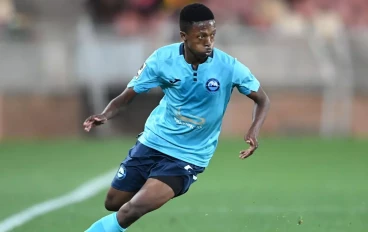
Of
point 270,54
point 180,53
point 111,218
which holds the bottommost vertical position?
point 270,54

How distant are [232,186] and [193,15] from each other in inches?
240

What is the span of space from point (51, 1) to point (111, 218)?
16.8 meters

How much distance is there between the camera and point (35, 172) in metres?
15.7

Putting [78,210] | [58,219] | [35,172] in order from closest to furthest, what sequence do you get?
[58,219]
[78,210]
[35,172]

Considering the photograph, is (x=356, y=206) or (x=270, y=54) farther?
(x=270, y=54)

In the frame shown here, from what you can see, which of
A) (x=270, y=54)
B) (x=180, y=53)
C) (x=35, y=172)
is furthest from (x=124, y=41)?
(x=180, y=53)

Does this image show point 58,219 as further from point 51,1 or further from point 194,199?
point 51,1

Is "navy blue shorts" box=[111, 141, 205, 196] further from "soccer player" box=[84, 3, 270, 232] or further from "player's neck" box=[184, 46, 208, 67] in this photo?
"player's neck" box=[184, 46, 208, 67]

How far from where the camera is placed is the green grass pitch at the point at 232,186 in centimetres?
955

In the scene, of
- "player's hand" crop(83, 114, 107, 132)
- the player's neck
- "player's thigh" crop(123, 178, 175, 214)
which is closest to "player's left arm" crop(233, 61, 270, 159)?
the player's neck

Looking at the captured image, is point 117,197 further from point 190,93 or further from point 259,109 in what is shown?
point 259,109

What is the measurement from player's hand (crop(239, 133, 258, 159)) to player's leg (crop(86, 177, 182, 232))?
0.65 metres

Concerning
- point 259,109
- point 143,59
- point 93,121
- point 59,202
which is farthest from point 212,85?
point 143,59

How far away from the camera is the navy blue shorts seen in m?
7.66
